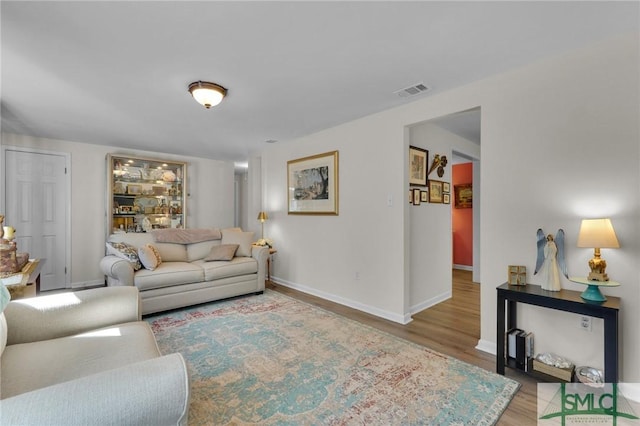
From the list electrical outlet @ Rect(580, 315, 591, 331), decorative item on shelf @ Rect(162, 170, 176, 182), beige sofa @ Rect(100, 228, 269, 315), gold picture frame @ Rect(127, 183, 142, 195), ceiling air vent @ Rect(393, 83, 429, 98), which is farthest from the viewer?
decorative item on shelf @ Rect(162, 170, 176, 182)

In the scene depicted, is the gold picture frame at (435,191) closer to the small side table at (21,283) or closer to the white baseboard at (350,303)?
the white baseboard at (350,303)

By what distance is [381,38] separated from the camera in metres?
1.96

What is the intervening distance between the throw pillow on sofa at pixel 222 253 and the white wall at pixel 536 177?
6.05ft

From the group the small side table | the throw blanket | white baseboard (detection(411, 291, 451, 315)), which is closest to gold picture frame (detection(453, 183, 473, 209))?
white baseboard (detection(411, 291, 451, 315))

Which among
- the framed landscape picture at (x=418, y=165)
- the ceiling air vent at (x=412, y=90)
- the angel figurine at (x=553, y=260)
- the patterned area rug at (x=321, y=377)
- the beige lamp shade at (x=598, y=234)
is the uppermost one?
the ceiling air vent at (x=412, y=90)

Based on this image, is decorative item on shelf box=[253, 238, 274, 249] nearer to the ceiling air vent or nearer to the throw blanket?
the throw blanket

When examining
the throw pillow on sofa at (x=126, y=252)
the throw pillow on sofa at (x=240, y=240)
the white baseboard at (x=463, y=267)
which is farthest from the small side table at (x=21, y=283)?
the white baseboard at (x=463, y=267)

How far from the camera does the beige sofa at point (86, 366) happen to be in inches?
31.0

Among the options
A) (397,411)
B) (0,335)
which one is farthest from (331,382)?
Result: (0,335)

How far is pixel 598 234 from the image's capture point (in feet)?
6.04

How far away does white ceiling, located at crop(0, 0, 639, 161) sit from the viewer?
169 cm

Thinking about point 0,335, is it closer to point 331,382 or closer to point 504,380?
point 331,382

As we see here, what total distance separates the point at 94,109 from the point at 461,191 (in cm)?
646

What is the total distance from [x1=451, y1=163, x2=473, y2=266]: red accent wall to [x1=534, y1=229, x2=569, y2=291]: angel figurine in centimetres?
408
